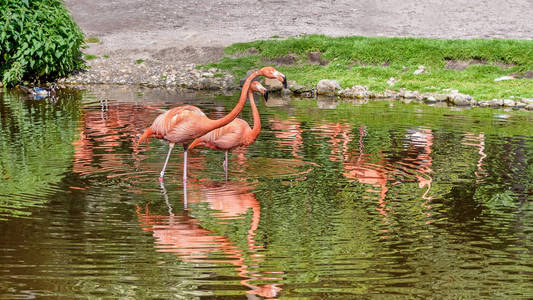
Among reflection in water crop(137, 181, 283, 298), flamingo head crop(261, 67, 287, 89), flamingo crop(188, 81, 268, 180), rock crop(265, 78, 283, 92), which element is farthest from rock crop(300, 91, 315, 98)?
flamingo head crop(261, 67, 287, 89)

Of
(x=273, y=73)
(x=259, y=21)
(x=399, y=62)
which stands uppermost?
(x=259, y=21)

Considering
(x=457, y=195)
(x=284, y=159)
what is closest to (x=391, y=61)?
(x=284, y=159)

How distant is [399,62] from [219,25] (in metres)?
6.71

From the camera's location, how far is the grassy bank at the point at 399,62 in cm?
1756

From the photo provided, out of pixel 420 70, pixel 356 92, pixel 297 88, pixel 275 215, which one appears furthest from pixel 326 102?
pixel 275 215

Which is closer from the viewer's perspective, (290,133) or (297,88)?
(290,133)

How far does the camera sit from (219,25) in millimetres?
23234

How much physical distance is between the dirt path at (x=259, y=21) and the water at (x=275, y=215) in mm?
9536

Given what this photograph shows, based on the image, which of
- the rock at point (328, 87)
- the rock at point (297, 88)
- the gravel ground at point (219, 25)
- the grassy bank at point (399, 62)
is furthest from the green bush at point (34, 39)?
the rock at point (328, 87)

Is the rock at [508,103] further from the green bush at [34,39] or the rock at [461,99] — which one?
the green bush at [34,39]

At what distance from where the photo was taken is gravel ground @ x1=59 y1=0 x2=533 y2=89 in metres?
20.5

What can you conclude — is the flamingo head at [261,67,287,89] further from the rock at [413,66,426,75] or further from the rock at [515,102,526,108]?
the rock at [413,66,426,75]

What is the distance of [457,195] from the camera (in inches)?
304

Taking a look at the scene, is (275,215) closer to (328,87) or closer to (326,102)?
(326,102)
